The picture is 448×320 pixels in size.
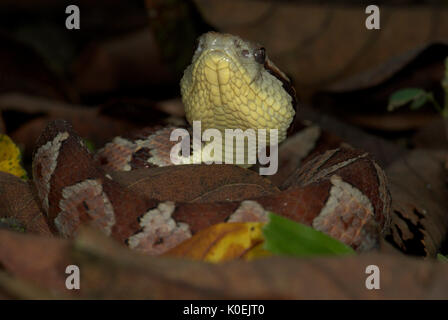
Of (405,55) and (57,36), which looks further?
(57,36)

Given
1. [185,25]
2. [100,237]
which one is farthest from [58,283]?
[185,25]

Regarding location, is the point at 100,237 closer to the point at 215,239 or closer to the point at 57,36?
the point at 215,239

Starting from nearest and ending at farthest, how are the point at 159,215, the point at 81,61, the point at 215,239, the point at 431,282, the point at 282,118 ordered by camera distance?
the point at 431,282 < the point at 215,239 < the point at 159,215 < the point at 282,118 < the point at 81,61

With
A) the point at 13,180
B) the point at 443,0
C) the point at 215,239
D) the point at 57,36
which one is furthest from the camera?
the point at 57,36

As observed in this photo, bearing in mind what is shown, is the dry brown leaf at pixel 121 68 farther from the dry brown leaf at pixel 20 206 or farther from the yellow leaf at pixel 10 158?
the dry brown leaf at pixel 20 206

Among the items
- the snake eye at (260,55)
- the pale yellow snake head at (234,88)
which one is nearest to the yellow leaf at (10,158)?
the pale yellow snake head at (234,88)
